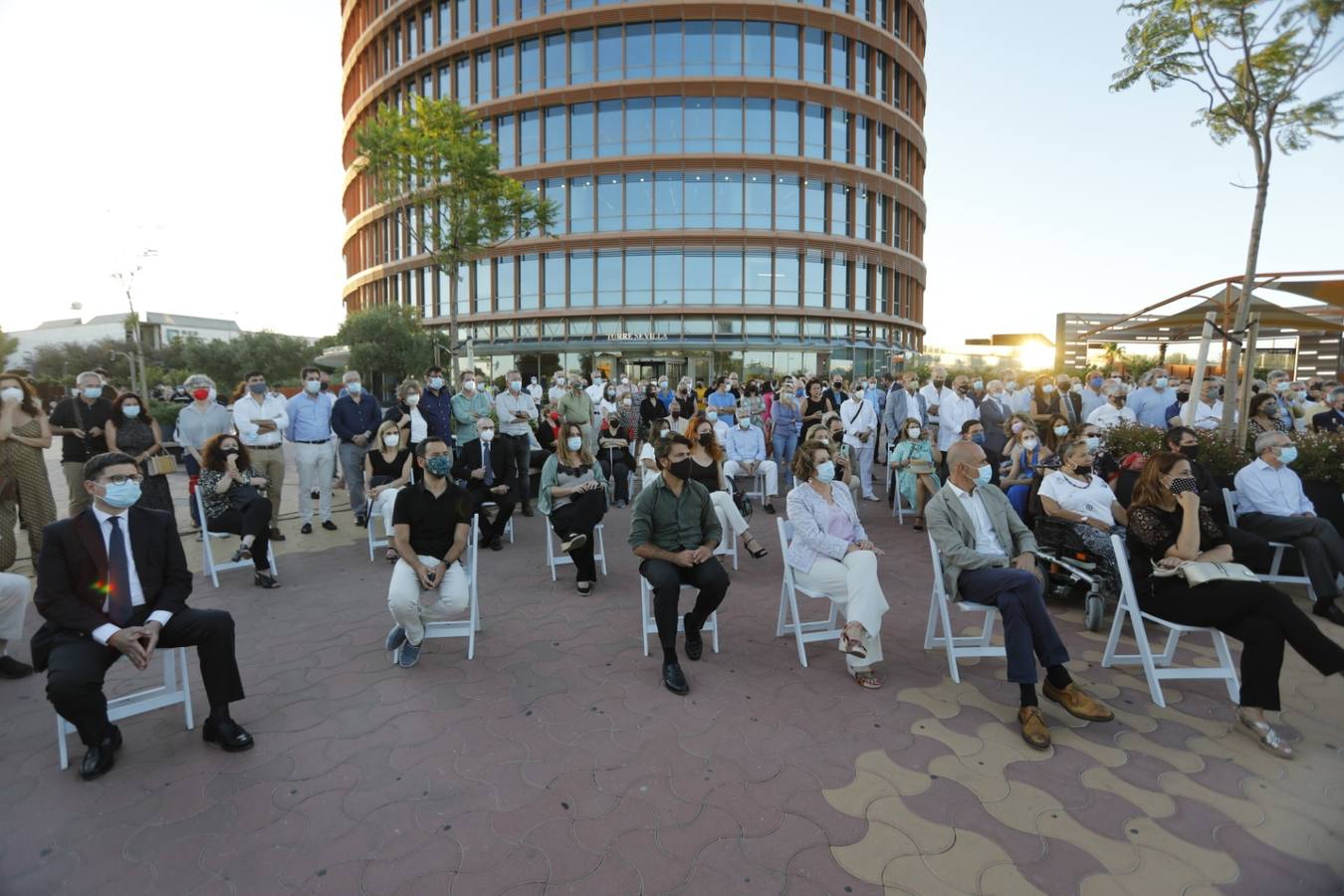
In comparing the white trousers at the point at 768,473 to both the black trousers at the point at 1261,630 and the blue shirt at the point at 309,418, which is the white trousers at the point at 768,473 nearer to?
the blue shirt at the point at 309,418

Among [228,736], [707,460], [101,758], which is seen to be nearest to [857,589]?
[707,460]

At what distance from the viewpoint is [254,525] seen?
6.24 meters

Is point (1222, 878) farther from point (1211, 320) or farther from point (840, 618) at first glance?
point (1211, 320)

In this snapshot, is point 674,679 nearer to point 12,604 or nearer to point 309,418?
point 12,604

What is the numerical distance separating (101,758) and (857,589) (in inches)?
174

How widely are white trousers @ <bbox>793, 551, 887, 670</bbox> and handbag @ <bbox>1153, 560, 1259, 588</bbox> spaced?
1.87m

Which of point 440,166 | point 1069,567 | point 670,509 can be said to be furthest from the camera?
point 440,166

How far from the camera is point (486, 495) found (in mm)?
8281

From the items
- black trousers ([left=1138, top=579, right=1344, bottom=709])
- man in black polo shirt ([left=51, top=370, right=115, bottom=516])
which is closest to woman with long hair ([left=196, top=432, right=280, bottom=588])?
man in black polo shirt ([left=51, top=370, right=115, bottom=516])

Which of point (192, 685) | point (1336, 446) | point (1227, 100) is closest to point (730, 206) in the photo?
point (1227, 100)

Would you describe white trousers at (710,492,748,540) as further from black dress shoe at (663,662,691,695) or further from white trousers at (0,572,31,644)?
white trousers at (0,572,31,644)

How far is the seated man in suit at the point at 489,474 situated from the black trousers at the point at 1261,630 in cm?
676

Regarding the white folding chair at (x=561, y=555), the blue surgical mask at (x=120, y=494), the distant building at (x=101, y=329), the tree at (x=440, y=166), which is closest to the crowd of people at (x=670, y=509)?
the blue surgical mask at (x=120, y=494)

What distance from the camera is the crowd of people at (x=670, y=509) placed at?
11.8 ft
